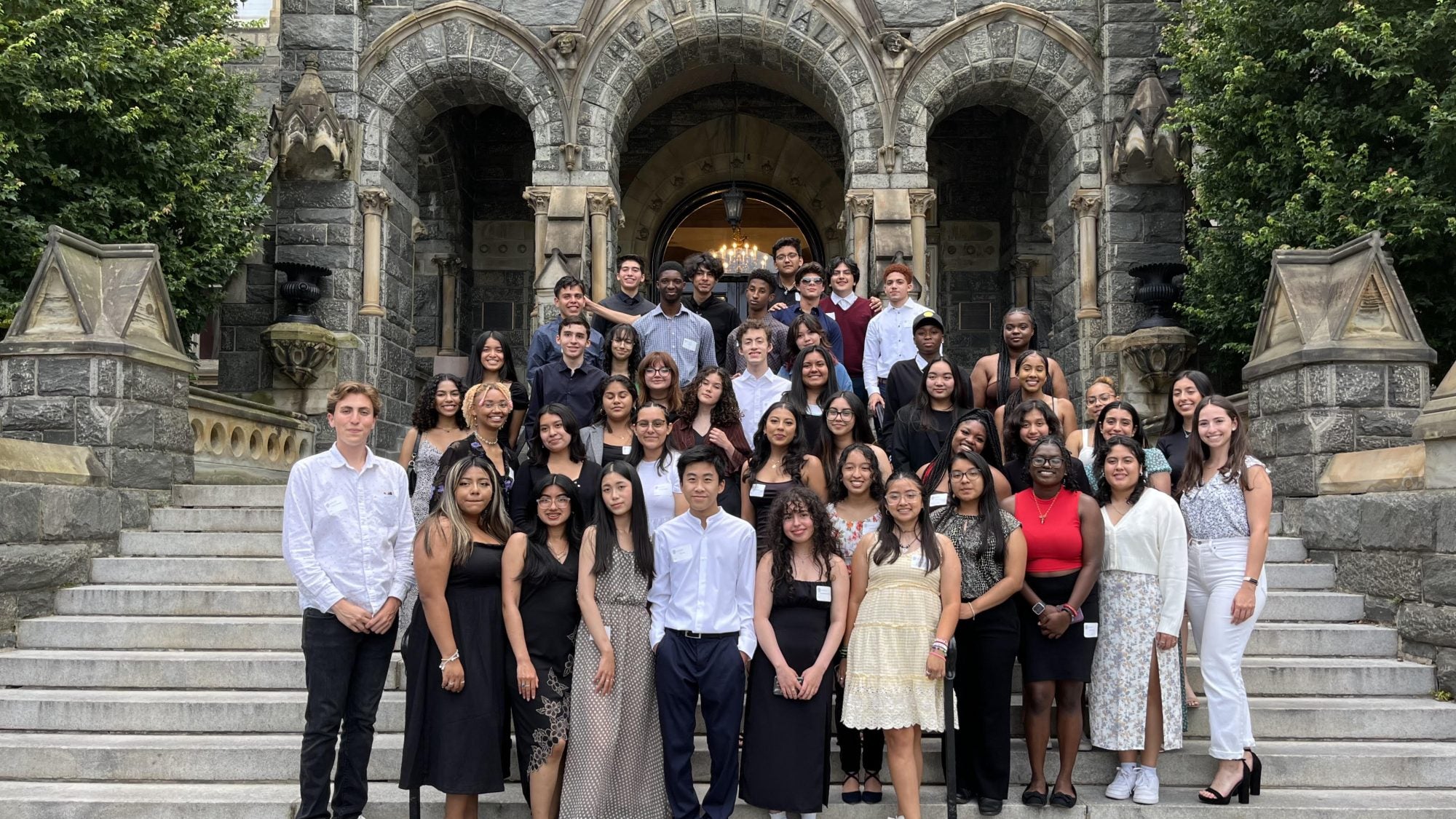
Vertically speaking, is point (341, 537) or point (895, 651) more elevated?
point (341, 537)

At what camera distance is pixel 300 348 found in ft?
38.6

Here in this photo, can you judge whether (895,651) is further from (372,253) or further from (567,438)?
(372,253)

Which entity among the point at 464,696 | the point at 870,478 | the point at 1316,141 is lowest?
the point at 464,696

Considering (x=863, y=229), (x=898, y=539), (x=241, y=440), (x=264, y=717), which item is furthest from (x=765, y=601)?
(x=863, y=229)

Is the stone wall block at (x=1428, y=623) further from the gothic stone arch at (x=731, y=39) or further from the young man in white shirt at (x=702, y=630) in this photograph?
the gothic stone arch at (x=731, y=39)

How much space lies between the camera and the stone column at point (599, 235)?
485 inches

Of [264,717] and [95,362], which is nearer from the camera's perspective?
[264,717]

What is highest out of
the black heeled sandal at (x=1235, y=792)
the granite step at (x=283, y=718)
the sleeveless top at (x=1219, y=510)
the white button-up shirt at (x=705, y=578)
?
the sleeveless top at (x=1219, y=510)

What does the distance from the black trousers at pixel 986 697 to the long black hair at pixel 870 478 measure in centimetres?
67

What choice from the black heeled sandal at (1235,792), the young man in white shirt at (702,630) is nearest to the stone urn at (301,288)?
the young man in white shirt at (702,630)

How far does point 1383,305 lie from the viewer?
717 centimetres

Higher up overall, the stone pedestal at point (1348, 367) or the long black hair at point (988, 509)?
the stone pedestal at point (1348, 367)

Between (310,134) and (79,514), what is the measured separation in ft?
19.8

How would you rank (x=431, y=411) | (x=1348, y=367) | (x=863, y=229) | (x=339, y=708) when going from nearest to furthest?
(x=339, y=708) → (x=431, y=411) → (x=1348, y=367) → (x=863, y=229)
